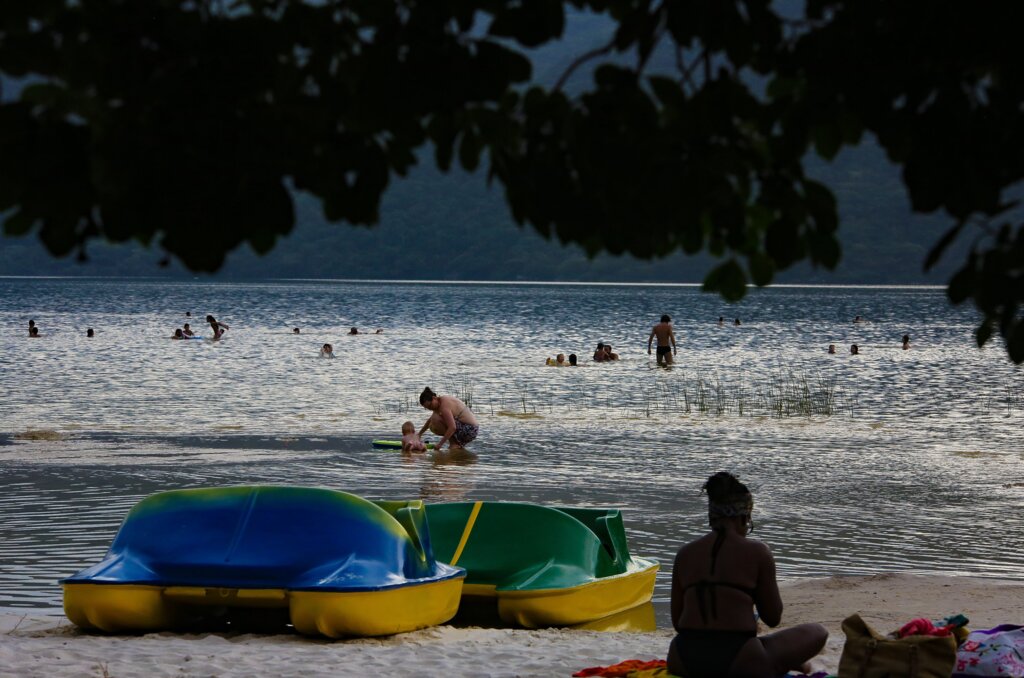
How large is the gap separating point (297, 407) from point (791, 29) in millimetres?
25171

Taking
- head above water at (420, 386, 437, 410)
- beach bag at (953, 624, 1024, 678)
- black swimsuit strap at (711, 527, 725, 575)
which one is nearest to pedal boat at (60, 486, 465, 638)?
black swimsuit strap at (711, 527, 725, 575)

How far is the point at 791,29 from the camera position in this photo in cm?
373

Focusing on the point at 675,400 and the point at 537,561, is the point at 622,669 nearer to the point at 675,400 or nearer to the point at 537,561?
the point at 537,561

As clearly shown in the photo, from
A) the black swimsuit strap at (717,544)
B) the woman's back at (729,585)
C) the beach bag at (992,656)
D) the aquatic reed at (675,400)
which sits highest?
the black swimsuit strap at (717,544)

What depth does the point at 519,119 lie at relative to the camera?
11.6ft

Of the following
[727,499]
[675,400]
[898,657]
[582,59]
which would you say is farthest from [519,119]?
[675,400]

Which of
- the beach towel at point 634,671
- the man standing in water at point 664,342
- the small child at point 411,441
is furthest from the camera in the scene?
the man standing in water at point 664,342

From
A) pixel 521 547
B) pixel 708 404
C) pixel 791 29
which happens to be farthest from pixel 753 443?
pixel 791 29

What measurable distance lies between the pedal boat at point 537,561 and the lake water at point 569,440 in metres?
0.92

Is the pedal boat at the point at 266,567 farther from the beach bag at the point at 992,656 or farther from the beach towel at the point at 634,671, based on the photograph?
the beach bag at the point at 992,656

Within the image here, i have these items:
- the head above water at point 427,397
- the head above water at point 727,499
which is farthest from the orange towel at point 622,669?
the head above water at point 427,397

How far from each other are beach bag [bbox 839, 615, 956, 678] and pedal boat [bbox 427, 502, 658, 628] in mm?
3106

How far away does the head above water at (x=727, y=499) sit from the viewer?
652cm

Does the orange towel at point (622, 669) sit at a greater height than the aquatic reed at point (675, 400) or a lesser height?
greater
